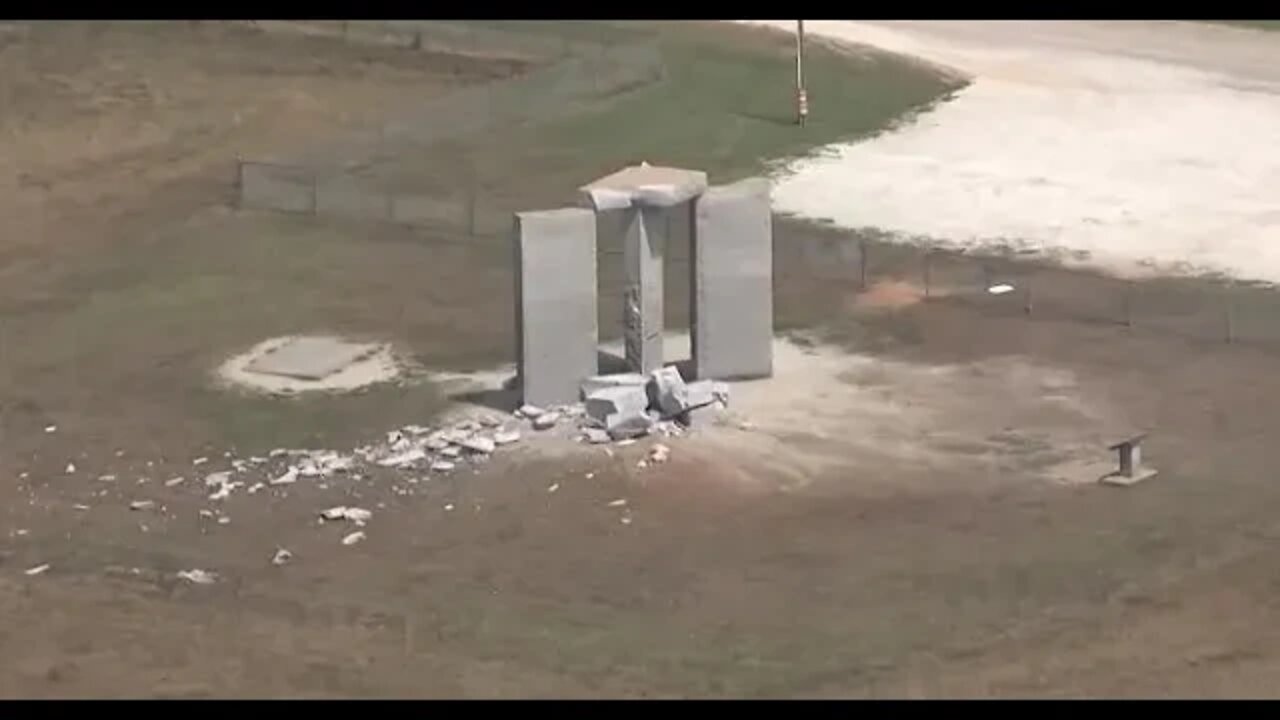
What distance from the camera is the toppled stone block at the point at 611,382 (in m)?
35.5

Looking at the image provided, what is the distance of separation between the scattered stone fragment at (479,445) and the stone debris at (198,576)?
15.5ft

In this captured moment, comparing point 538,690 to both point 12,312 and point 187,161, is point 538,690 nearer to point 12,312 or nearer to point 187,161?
point 12,312

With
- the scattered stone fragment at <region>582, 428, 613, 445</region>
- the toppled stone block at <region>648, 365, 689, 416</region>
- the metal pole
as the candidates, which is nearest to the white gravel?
the metal pole

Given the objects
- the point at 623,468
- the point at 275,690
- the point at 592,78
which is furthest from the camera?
the point at 592,78

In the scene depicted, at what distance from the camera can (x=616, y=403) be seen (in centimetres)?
3488

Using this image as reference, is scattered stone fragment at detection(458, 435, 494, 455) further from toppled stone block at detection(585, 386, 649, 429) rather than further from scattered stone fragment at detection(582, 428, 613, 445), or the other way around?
toppled stone block at detection(585, 386, 649, 429)

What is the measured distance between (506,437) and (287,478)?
2.82 meters

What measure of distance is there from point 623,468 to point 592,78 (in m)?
23.7

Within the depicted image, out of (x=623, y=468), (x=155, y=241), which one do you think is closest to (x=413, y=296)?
(x=155, y=241)

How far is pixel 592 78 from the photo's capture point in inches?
2228

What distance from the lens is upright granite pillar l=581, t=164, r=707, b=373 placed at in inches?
1403

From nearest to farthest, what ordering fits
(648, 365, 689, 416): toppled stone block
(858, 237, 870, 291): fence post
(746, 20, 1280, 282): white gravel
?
(648, 365, 689, 416): toppled stone block → (858, 237, 870, 291): fence post → (746, 20, 1280, 282): white gravel

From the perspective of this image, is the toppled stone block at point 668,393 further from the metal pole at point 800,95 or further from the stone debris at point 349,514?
the metal pole at point 800,95

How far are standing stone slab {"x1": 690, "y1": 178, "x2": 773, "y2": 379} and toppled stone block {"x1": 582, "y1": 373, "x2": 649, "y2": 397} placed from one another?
121 centimetres
